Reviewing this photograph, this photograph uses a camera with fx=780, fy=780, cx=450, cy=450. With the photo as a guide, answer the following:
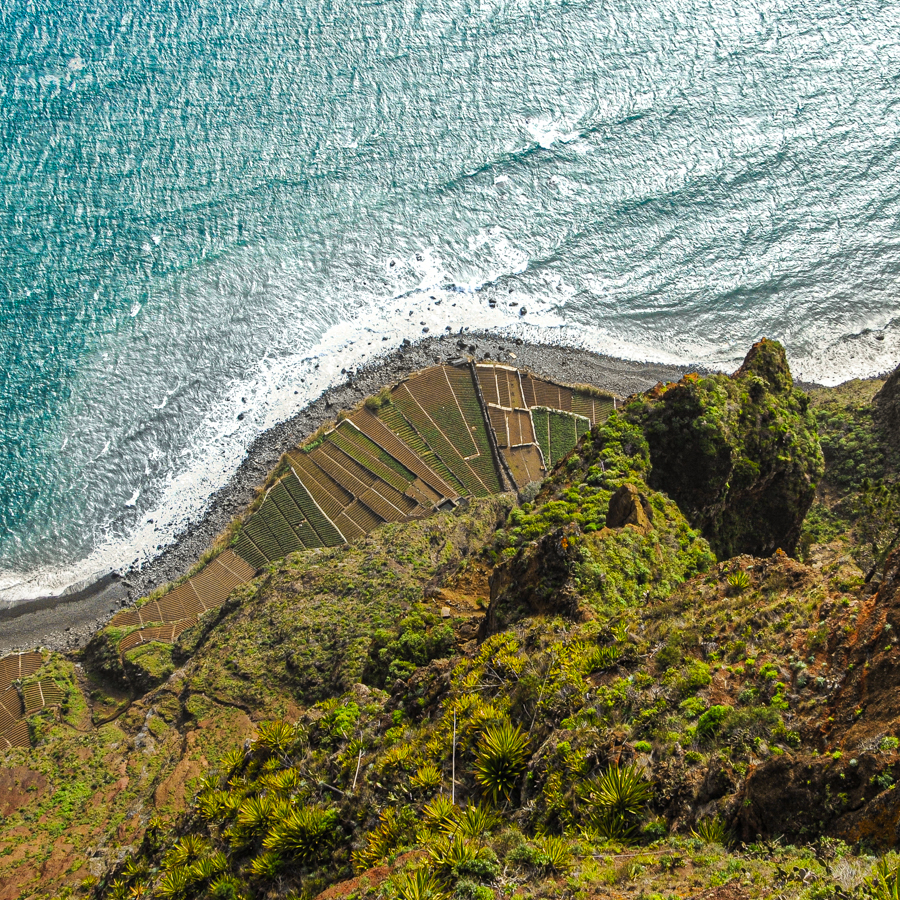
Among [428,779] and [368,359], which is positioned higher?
[368,359]

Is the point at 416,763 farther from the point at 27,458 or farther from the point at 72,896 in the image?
the point at 27,458

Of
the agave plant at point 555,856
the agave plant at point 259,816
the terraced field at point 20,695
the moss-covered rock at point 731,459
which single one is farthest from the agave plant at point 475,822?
the terraced field at point 20,695

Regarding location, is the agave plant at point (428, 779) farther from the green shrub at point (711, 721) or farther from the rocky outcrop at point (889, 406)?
the rocky outcrop at point (889, 406)

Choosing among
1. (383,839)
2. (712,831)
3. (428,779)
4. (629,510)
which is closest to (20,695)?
(383,839)

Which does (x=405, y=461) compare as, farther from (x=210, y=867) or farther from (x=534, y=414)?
(x=210, y=867)

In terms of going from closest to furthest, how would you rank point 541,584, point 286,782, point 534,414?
point 286,782 → point 541,584 → point 534,414
